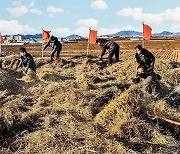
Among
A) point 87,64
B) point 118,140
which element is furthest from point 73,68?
point 118,140

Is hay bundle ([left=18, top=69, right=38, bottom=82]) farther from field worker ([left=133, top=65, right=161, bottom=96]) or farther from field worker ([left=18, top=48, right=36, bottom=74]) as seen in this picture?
field worker ([left=133, top=65, right=161, bottom=96])

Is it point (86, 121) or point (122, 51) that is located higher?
point (122, 51)

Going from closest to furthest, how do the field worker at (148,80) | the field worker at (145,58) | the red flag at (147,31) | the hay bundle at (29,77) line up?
the field worker at (148,80)
the field worker at (145,58)
the hay bundle at (29,77)
the red flag at (147,31)

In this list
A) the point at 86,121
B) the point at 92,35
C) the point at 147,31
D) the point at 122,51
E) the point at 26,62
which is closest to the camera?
the point at 86,121

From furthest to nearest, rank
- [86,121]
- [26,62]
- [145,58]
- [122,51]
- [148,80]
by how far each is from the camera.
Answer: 1. [122,51]
2. [26,62]
3. [145,58]
4. [148,80]
5. [86,121]

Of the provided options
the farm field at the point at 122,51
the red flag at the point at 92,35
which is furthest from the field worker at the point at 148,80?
the farm field at the point at 122,51

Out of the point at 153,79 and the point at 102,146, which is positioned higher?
the point at 153,79

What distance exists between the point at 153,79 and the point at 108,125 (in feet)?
7.00

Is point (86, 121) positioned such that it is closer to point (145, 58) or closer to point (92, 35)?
point (145, 58)

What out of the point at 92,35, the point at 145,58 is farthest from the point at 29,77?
the point at 92,35

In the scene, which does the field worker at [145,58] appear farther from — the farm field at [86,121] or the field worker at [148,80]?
the farm field at [86,121]

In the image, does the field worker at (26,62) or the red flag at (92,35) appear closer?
the field worker at (26,62)

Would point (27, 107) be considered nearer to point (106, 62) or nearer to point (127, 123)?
point (127, 123)

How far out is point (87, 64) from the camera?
47.9 feet
